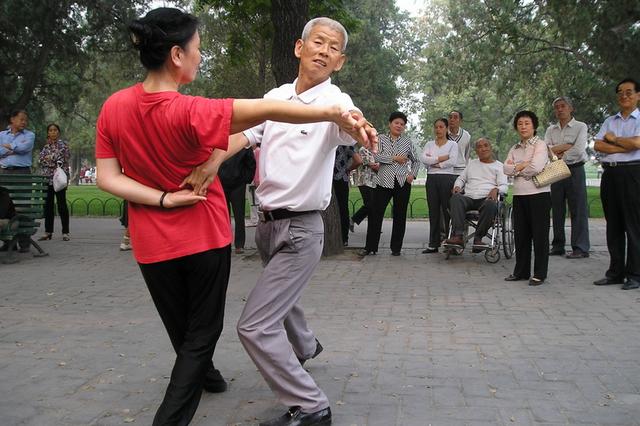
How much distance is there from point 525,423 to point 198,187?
211cm

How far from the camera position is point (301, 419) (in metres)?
A: 3.48

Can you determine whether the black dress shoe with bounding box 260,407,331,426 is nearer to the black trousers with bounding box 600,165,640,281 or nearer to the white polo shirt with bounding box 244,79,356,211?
the white polo shirt with bounding box 244,79,356,211

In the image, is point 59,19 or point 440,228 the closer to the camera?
point 440,228

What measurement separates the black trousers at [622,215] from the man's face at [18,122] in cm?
877

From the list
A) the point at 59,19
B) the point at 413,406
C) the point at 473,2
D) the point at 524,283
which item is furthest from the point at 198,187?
the point at 473,2

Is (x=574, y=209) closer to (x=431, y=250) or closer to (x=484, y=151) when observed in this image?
(x=484, y=151)

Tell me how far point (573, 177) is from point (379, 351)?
6.56 m

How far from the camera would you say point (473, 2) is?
3231 cm

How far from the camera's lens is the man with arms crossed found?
10.3m

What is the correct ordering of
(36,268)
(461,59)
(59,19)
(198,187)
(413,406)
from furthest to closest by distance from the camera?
(461,59)
(59,19)
(36,268)
(413,406)
(198,187)

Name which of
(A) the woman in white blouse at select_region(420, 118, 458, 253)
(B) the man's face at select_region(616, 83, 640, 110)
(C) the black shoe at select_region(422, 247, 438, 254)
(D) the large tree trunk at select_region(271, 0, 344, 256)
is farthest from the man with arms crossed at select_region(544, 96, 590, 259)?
(D) the large tree trunk at select_region(271, 0, 344, 256)

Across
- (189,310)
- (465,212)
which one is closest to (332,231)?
(465,212)

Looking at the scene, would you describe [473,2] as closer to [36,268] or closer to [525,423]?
[36,268]

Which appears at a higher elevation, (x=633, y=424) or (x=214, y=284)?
(x=214, y=284)
